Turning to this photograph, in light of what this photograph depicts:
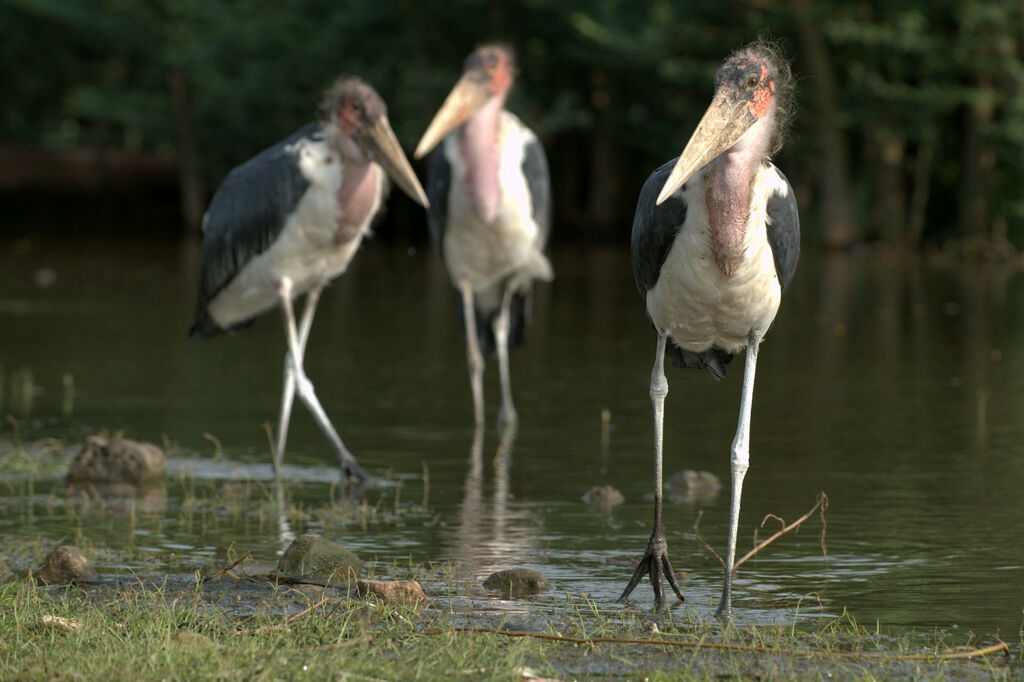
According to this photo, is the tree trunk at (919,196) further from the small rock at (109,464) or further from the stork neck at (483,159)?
the small rock at (109,464)

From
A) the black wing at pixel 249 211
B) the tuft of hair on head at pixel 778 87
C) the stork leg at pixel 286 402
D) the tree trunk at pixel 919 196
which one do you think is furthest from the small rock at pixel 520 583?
the tree trunk at pixel 919 196

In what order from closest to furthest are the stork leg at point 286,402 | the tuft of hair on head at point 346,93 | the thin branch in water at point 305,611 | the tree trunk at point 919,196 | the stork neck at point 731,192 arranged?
the thin branch in water at point 305,611 < the stork neck at point 731,192 < the stork leg at point 286,402 < the tuft of hair on head at point 346,93 < the tree trunk at point 919,196

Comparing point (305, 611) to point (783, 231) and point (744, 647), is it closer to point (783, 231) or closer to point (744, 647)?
point (744, 647)

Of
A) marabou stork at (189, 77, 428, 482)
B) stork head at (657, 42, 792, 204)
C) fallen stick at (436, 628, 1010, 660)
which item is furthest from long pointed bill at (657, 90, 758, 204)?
marabou stork at (189, 77, 428, 482)

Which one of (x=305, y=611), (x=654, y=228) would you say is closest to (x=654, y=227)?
(x=654, y=228)

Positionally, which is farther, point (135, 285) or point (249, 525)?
point (135, 285)

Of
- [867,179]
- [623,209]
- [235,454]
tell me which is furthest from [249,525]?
[623,209]

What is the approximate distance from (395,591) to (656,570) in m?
0.78

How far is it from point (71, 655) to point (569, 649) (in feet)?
3.79

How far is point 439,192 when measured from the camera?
898 cm

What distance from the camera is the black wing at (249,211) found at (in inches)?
299

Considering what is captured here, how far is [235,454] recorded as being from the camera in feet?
24.9

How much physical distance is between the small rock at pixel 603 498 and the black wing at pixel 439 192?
2.79 meters

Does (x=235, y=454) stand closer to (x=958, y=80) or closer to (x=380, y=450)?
(x=380, y=450)
